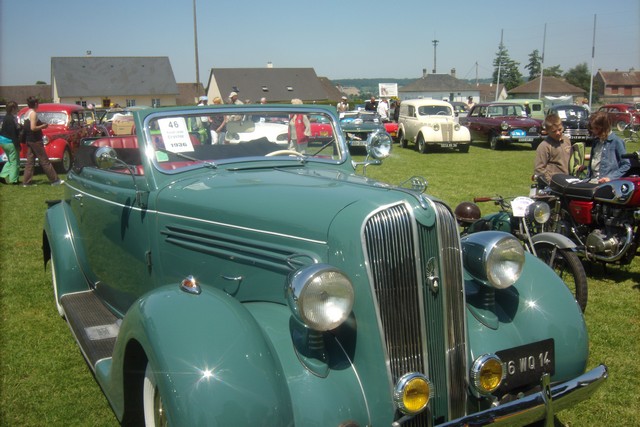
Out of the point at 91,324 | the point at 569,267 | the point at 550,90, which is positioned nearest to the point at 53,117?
the point at 91,324

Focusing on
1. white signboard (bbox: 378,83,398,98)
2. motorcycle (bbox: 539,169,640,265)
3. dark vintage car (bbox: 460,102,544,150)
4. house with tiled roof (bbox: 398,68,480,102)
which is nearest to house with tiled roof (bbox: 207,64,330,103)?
house with tiled roof (bbox: 398,68,480,102)

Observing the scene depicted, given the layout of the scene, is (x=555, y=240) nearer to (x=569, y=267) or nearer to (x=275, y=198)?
(x=569, y=267)

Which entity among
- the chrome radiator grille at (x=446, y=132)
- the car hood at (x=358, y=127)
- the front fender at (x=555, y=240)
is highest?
the car hood at (x=358, y=127)

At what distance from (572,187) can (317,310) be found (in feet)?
14.7

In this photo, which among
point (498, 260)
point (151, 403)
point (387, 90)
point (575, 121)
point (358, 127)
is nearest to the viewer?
point (151, 403)

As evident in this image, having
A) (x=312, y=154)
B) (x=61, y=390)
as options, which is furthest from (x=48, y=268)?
(x=312, y=154)

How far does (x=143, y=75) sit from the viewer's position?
214 feet

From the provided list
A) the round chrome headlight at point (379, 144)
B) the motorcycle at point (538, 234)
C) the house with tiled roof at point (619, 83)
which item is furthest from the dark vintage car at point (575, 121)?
the house with tiled roof at point (619, 83)

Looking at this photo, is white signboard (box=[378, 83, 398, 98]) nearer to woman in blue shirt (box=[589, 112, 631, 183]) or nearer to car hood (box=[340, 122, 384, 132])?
car hood (box=[340, 122, 384, 132])

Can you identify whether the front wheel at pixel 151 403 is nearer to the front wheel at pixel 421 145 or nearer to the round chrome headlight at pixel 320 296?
the round chrome headlight at pixel 320 296

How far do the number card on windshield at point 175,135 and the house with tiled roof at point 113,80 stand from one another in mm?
60783

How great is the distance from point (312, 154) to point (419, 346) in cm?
196

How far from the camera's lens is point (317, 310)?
2367mm

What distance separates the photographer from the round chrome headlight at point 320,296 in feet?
7.63
